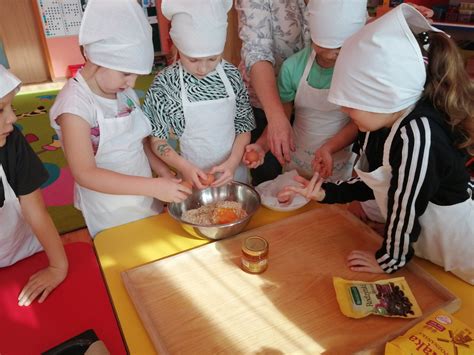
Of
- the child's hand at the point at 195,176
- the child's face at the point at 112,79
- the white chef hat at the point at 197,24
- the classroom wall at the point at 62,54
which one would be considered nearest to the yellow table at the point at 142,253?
the child's hand at the point at 195,176

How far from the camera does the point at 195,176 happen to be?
1060mm

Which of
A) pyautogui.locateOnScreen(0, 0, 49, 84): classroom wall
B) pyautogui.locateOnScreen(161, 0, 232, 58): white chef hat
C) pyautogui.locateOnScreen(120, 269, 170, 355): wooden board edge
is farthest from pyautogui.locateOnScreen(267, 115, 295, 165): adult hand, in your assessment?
pyautogui.locateOnScreen(0, 0, 49, 84): classroom wall


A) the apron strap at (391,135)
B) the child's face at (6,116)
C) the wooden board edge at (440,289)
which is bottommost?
the wooden board edge at (440,289)

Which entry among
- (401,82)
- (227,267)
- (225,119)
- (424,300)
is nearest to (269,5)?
(225,119)

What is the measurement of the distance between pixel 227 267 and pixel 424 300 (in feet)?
1.32

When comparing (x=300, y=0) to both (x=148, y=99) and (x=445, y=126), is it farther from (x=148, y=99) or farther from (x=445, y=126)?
(x=445, y=126)

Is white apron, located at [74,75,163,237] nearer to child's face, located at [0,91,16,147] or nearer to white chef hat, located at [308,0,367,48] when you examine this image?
child's face, located at [0,91,16,147]

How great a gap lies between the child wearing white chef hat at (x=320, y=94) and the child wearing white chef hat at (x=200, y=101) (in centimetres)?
11

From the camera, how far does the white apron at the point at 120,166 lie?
3.43 feet

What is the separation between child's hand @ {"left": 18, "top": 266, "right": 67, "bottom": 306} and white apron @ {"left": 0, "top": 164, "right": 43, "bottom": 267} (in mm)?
149

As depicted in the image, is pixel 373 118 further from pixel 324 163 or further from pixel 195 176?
pixel 195 176

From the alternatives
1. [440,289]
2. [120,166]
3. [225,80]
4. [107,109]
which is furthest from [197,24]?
[440,289]

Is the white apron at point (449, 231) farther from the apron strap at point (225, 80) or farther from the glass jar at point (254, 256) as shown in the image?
the apron strap at point (225, 80)

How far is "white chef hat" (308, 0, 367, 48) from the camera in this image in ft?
3.23
